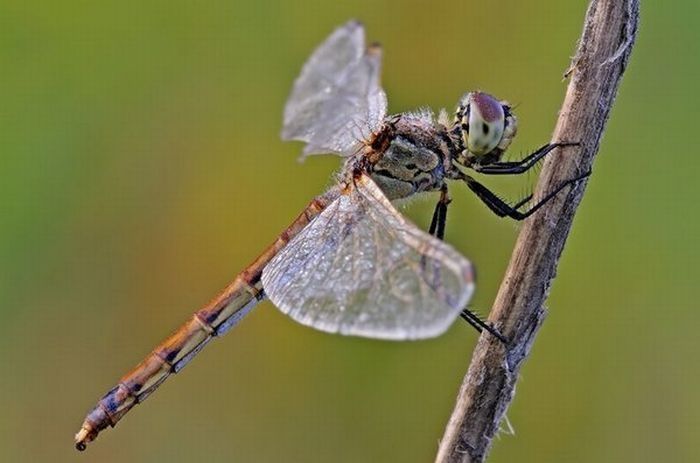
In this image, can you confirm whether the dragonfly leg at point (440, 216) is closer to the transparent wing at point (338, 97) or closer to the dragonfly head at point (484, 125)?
the dragonfly head at point (484, 125)

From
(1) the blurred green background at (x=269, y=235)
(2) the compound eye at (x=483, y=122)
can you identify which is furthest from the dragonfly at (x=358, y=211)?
(1) the blurred green background at (x=269, y=235)

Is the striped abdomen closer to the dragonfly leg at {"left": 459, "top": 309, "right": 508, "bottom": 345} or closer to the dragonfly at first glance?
the dragonfly

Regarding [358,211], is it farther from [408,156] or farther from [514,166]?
[514,166]

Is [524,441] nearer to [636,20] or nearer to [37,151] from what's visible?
[636,20]

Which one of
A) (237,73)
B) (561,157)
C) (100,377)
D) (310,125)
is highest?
(237,73)

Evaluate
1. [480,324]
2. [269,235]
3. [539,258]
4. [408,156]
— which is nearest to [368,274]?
[480,324]

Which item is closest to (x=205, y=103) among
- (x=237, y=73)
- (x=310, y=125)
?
(x=237, y=73)
